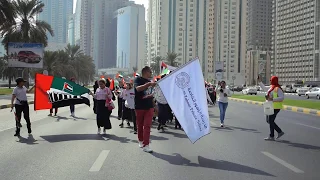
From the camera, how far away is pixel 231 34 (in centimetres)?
15400

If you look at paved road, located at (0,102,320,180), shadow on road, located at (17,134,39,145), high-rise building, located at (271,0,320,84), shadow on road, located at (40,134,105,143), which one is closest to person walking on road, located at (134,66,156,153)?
paved road, located at (0,102,320,180)

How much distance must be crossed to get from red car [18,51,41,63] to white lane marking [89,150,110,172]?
3526 centimetres

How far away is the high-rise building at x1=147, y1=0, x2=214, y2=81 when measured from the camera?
15125cm

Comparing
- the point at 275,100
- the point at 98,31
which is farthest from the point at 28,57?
the point at 98,31

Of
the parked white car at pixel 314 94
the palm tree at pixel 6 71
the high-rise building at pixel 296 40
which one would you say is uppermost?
the high-rise building at pixel 296 40

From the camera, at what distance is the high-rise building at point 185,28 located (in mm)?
151250

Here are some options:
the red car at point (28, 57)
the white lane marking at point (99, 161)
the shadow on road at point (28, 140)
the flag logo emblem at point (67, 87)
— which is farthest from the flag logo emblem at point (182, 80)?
the red car at point (28, 57)

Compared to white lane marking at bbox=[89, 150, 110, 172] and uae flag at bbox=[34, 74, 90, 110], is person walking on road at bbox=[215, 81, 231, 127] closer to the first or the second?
uae flag at bbox=[34, 74, 90, 110]

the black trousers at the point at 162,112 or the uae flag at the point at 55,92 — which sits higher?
the uae flag at the point at 55,92

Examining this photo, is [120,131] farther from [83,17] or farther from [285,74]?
[83,17]

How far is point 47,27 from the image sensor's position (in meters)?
44.6

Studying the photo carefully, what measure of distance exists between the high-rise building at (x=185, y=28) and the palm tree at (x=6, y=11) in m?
120

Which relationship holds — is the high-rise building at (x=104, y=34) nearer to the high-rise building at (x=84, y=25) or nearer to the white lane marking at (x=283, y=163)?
the high-rise building at (x=84, y=25)

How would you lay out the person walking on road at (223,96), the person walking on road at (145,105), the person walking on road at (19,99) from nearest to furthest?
1. the person walking on road at (145,105)
2. the person walking on road at (19,99)
3. the person walking on road at (223,96)
